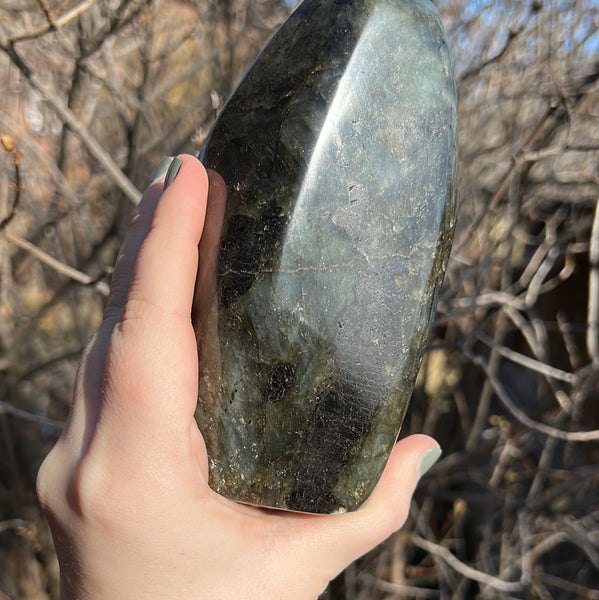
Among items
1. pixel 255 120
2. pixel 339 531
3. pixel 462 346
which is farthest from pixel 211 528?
pixel 462 346

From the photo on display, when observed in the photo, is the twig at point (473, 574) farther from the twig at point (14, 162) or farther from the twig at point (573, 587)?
the twig at point (14, 162)

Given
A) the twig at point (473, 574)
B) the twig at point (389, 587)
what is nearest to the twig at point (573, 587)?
the twig at point (473, 574)

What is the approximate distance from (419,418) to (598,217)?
166 centimetres

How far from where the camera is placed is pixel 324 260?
1032mm

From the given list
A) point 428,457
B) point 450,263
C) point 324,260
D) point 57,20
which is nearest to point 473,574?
point 450,263

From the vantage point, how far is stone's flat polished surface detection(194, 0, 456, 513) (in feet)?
3.40

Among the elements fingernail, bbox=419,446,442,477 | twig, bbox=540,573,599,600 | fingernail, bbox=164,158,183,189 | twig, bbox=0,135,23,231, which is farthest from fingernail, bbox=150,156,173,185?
twig, bbox=540,573,599,600

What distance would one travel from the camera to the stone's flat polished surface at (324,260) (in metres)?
1.04

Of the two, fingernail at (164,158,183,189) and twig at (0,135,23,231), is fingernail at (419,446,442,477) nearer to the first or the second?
fingernail at (164,158,183,189)

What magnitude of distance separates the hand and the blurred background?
1556 millimetres

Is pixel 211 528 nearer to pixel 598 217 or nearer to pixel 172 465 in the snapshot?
pixel 172 465

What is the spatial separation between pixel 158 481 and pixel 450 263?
6.73 feet

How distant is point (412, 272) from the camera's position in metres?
1.07

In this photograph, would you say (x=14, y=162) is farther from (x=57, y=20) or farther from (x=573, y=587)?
(x=573, y=587)
